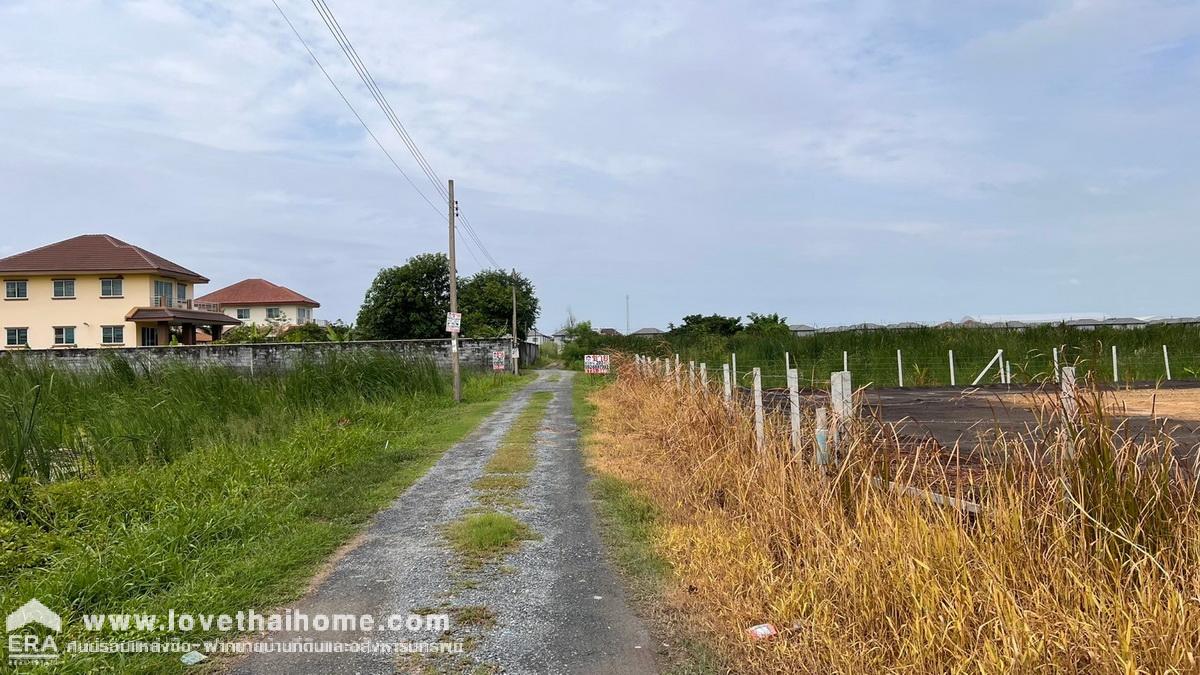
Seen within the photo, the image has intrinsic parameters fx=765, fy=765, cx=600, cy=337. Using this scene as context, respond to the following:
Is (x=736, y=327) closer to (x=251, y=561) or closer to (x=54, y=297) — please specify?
(x=54, y=297)

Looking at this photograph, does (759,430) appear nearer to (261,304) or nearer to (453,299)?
(453,299)

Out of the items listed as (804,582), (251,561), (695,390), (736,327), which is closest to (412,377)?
(695,390)

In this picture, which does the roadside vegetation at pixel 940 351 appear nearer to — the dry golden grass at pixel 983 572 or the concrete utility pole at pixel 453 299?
the concrete utility pole at pixel 453 299

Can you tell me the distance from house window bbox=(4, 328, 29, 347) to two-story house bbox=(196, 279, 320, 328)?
84.8 ft

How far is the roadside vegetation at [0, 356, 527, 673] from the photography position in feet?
14.7

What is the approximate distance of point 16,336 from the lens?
1670 inches

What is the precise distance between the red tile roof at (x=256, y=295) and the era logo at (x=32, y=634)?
70.8m

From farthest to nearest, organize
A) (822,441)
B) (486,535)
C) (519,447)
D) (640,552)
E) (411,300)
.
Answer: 1. (411,300)
2. (519,447)
3. (486,535)
4. (640,552)
5. (822,441)

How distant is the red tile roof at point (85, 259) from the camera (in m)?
41.7

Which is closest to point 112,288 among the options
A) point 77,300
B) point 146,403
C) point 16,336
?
point 77,300

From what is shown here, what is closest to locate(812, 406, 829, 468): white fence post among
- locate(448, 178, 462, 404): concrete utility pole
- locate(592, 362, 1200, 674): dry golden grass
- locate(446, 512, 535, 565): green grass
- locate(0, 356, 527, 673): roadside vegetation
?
locate(592, 362, 1200, 674): dry golden grass

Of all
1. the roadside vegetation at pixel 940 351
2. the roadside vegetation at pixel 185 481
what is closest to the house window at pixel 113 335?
the roadside vegetation at pixel 185 481

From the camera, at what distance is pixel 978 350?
23.9 m

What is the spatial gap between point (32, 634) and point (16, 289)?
159 ft
